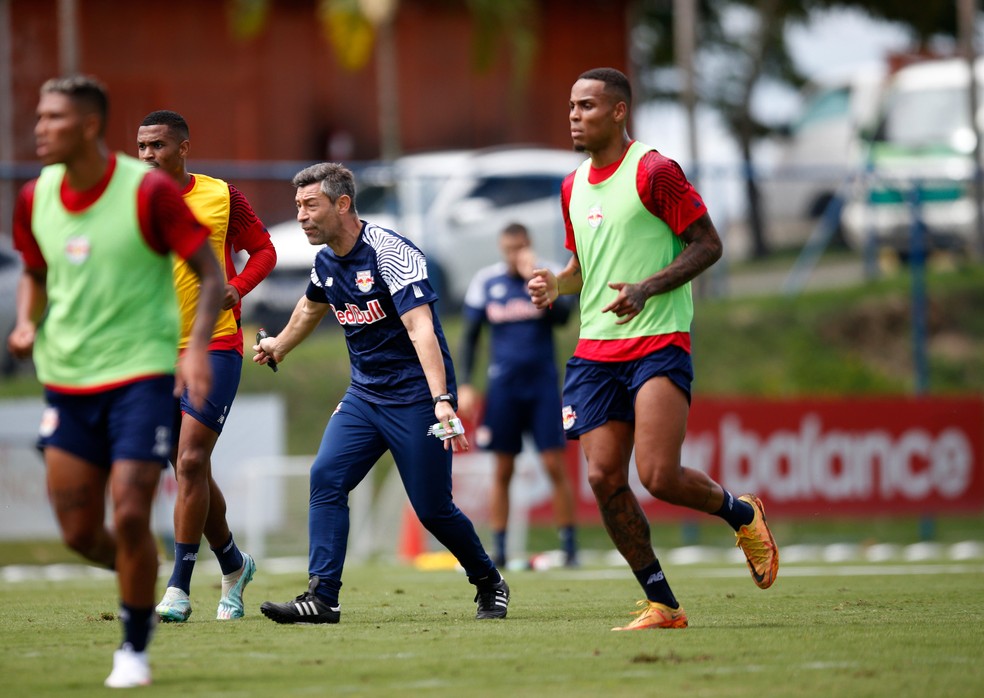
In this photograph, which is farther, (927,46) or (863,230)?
(927,46)

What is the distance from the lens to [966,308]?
22375 millimetres

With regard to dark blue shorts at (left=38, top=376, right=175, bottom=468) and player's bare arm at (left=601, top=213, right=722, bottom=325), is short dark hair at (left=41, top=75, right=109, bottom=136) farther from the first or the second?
player's bare arm at (left=601, top=213, right=722, bottom=325)

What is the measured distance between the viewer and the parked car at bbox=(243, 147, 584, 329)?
17859 millimetres

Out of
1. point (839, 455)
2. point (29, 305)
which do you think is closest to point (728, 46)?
point (839, 455)

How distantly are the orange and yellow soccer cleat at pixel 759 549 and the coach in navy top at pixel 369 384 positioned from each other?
1.33 meters

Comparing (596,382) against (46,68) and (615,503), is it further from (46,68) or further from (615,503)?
(46,68)

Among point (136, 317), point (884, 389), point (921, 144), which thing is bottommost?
point (884, 389)

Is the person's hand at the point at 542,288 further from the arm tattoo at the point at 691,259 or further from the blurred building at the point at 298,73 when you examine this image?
the blurred building at the point at 298,73

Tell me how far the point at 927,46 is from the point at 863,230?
15.9m

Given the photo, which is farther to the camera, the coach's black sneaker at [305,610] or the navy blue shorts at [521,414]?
the navy blue shorts at [521,414]

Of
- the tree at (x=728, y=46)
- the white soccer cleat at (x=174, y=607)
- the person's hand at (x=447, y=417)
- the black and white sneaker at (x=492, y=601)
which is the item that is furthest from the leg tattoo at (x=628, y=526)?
the tree at (x=728, y=46)

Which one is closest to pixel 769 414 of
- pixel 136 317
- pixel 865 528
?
pixel 865 528

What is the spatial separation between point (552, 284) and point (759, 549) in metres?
1.61

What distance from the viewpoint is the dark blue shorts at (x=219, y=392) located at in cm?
804
